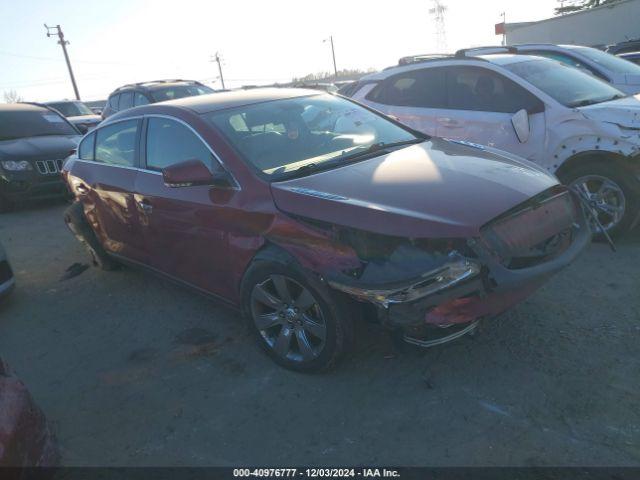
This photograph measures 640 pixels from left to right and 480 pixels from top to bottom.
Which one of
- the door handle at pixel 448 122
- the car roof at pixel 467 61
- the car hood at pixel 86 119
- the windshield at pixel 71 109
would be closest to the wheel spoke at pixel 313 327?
the door handle at pixel 448 122

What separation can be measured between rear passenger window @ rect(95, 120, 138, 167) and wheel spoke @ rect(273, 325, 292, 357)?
203 cm

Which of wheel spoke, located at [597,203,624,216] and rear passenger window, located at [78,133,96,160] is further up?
rear passenger window, located at [78,133,96,160]

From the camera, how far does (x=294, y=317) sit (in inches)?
122

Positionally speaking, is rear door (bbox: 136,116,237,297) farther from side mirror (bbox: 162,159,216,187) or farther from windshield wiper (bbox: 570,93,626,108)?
windshield wiper (bbox: 570,93,626,108)

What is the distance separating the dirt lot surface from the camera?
2518 millimetres

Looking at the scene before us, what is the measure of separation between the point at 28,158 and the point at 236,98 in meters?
5.81

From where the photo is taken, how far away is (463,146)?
380 centimetres

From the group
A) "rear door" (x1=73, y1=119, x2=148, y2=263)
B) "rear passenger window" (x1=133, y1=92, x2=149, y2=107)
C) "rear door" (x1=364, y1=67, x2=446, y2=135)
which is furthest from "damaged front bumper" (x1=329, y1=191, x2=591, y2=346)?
"rear passenger window" (x1=133, y1=92, x2=149, y2=107)

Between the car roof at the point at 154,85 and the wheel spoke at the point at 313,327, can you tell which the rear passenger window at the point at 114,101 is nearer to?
the car roof at the point at 154,85

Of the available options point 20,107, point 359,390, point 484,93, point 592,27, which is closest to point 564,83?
point 484,93

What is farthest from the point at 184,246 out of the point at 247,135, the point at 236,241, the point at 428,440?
the point at 428,440

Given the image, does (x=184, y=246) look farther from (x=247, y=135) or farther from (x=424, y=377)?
(x=424, y=377)

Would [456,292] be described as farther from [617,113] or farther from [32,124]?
[32,124]

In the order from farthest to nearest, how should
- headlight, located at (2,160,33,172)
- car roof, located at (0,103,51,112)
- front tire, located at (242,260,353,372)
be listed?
car roof, located at (0,103,51,112), headlight, located at (2,160,33,172), front tire, located at (242,260,353,372)
